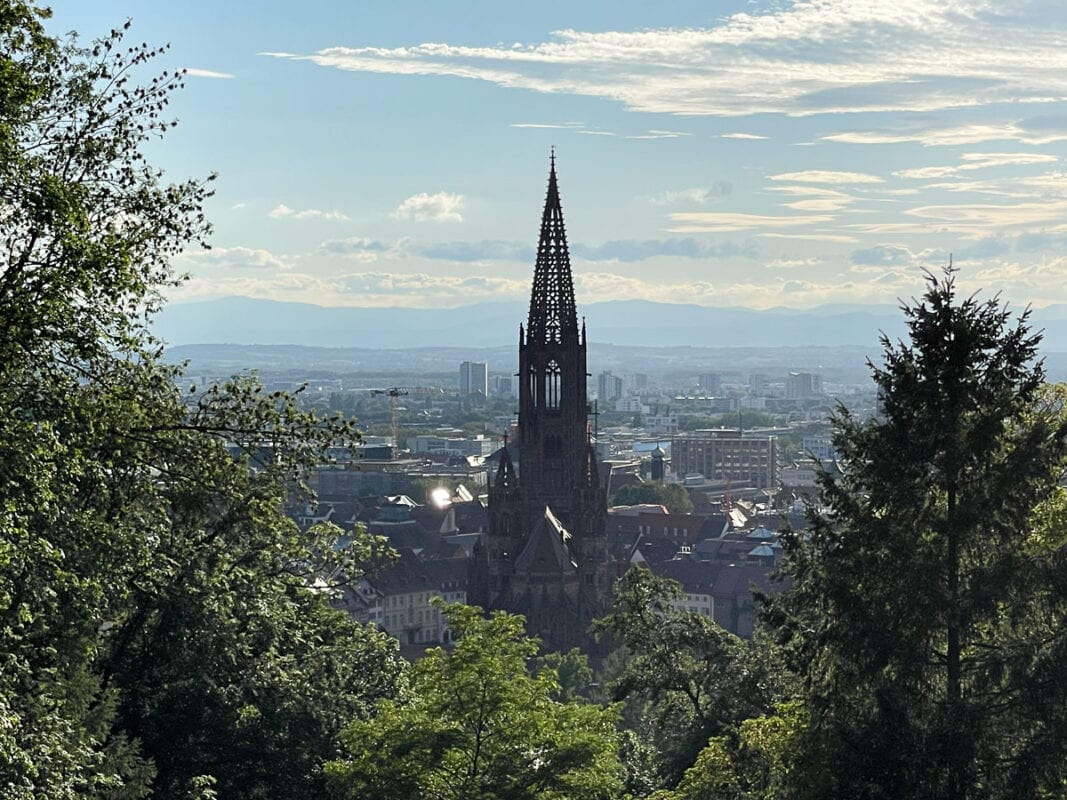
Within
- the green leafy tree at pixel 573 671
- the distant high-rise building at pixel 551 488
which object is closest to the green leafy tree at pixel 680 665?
the green leafy tree at pixel 573 671

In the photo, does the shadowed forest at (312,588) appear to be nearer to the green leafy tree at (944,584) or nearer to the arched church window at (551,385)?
the green leafy tree at (944,584)

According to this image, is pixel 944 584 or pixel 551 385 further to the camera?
pixel 551 385

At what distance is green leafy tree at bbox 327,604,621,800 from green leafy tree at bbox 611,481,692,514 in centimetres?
15405

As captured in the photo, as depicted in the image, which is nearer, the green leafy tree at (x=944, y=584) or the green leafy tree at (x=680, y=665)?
the green leafy tree at (x=944, y=584)

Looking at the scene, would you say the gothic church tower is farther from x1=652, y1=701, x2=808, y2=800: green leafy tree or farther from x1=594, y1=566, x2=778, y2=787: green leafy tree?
x1=652, y1=701, x2=808, y2=800: green leafy tree

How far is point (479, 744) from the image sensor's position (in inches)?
1032

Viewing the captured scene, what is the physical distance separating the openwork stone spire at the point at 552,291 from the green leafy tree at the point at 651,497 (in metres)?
87.3

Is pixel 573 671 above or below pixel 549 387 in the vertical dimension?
below

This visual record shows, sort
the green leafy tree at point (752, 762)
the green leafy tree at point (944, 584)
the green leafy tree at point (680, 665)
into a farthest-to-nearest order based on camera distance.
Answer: the green leafy tree at point (680, 665) → the green leafy tree at point (752, 762) → the green leafy tree at point (944, 584)

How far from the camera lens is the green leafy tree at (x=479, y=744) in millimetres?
25891

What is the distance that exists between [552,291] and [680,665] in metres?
59.5

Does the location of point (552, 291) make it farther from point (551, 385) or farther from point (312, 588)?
point (312, 588)

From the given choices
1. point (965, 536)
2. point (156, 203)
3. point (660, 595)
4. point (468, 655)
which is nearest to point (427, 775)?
point (468, 655)

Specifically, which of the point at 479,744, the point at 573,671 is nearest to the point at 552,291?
the point at 573,671
